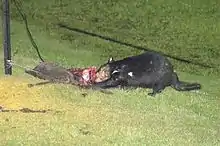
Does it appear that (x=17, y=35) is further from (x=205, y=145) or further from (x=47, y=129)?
(x=205, y=145)

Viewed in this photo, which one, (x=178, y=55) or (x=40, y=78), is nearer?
(x=40, y=78)

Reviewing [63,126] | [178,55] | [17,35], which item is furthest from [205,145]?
[17,35]

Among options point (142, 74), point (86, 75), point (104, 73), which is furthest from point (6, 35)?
point (142, 74)

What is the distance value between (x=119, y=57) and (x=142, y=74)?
2.09 feet

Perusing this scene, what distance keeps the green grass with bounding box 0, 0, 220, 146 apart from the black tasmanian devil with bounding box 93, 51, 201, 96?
7cm

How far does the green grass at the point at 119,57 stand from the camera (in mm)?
2709

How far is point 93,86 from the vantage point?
3.22m

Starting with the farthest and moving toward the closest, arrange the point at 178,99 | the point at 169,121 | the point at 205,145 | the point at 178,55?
the point at 178,55, the point at 178,99, the point at 169,121, the point at 205,145

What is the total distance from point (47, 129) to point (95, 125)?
0.89 ft

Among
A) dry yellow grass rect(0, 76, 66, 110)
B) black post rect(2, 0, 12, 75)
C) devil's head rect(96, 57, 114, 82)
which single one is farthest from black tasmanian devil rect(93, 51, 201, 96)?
black post rect(2, 0, 12, 75)

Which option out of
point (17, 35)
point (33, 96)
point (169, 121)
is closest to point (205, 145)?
point (169, 121)

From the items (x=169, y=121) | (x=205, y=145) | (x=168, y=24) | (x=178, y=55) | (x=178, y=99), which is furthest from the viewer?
(x=168, y=24)

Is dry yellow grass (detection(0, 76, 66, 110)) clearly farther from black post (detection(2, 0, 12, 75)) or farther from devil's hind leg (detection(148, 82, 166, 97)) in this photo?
devil's hind leg (detection(148, 82, 166, 97))

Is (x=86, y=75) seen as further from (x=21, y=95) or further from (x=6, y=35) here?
(x=6, y=35)
